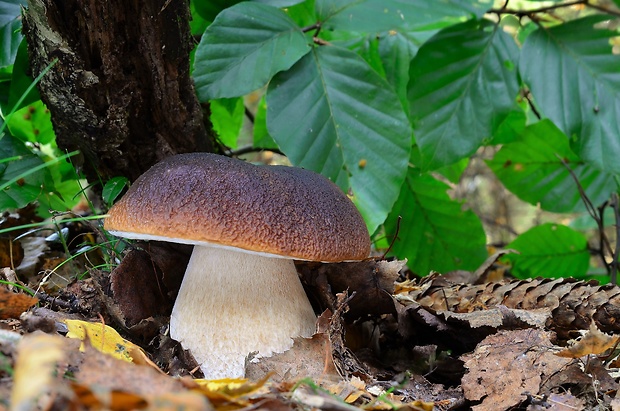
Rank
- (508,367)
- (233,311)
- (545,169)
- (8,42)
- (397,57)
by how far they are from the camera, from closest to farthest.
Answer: (508,367) → (233,311) → (8,42) → (397,57) → (545,169)

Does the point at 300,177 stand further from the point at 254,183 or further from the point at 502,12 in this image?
the point at 502,12

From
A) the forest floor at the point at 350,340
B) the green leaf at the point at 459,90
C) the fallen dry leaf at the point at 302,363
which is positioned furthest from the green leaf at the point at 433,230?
the fallen dry leaf at the point at 302,363

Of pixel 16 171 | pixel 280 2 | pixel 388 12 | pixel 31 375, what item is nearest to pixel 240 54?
pixel 280 2

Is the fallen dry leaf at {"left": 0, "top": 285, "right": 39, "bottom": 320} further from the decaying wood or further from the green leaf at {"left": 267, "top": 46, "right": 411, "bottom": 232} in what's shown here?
the decaying wood

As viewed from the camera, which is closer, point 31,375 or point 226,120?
point 31,375

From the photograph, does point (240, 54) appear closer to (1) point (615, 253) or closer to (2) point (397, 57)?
(2) point (397, 57)

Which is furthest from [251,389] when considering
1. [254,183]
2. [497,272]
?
[497,272]
